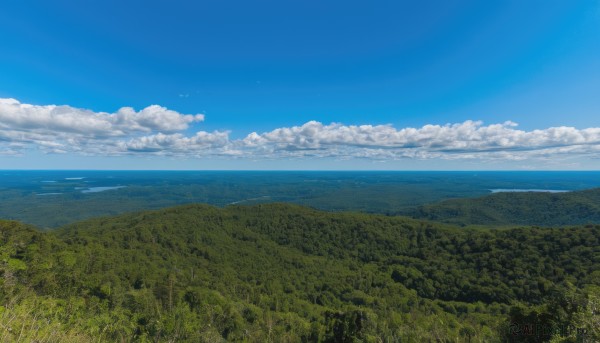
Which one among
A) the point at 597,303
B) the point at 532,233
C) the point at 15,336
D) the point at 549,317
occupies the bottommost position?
the point at 532,233

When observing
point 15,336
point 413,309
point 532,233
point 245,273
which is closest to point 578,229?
point 532,233

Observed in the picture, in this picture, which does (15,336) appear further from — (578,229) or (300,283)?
(578,229)

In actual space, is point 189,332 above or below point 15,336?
below

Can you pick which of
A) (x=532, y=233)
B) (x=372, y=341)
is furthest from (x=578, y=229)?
(x=372, y=341)

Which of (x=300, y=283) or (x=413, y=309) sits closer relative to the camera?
(x=413, y=309)

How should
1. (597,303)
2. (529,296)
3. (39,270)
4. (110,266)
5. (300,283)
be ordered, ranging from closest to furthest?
(597,303) → (39,270) → (110,266) → (529,296) → (300,283)

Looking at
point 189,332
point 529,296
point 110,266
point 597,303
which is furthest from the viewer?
point 529,296
